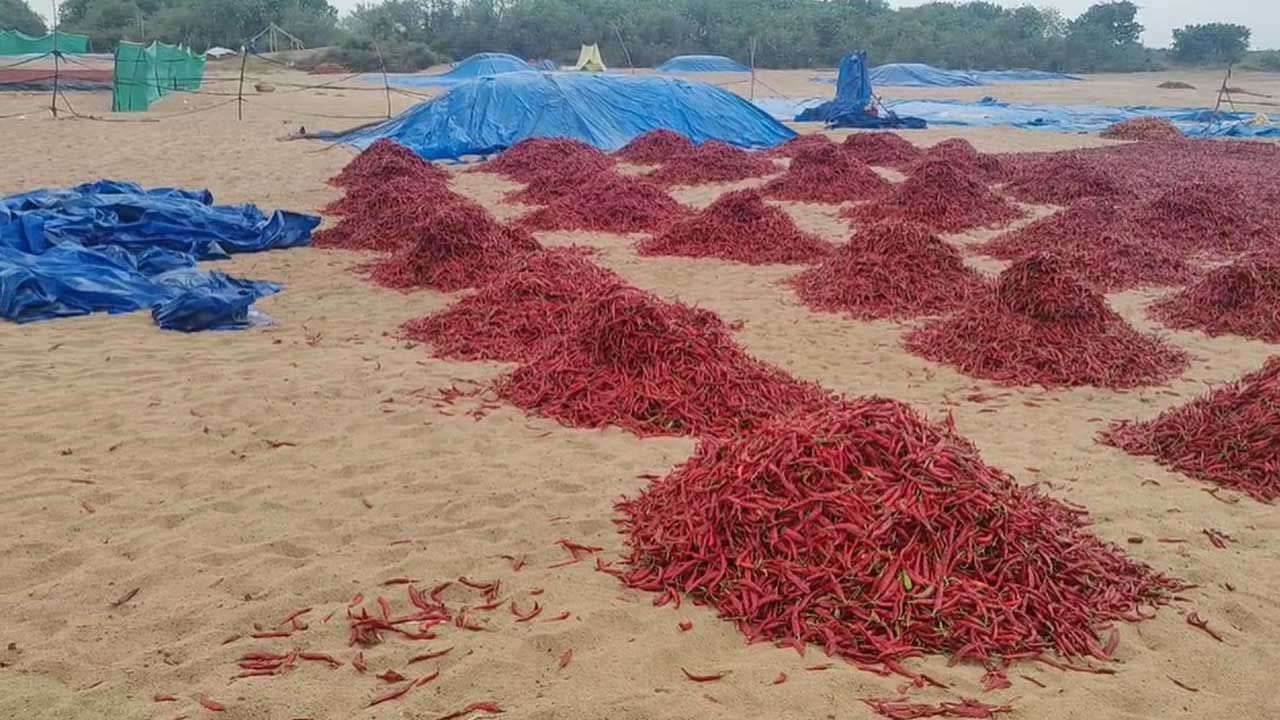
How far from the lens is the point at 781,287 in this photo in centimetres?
829

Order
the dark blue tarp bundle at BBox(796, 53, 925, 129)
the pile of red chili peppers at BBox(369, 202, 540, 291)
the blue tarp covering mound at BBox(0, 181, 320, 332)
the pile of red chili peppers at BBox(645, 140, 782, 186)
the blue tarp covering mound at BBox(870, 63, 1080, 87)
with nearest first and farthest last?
the blue tarp covering mound at BBox(0, 181, 320, 332), the pile of red chili peppers at BBox(369, 202, 540, 291), the pile of red chili peppers at BBox(645, 140, 782, 186), the dark blue tarp bundle at BBox(796, 53, 925, 129), the blue tarp covering mound at BBox(870, 63, 1080, 87)

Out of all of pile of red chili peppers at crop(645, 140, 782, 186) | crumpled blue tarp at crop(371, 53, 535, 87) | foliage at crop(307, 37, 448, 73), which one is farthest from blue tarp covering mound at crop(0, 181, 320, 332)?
foliage at crop(307, 37, 448, 73)

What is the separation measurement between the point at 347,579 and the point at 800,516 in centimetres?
161

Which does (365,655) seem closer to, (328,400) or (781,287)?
(328,400)

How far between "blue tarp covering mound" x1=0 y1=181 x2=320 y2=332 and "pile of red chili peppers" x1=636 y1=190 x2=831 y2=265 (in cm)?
368

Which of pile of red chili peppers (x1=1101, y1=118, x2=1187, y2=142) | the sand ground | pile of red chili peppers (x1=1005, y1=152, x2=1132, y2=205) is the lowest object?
the sand ground

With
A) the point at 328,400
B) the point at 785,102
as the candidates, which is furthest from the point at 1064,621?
the point at 785,102

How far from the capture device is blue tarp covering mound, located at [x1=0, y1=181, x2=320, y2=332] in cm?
673

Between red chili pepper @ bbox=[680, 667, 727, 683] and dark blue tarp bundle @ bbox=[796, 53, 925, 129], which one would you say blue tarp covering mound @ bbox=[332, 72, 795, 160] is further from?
red chili pepper @ bbox=[680, 667, 727, 683]

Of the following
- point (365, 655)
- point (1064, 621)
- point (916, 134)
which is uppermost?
point (916, 134)

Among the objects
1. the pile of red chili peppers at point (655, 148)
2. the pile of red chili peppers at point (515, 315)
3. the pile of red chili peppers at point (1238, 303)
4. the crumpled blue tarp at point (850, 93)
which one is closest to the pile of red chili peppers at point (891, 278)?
the pile of red chili peppers at point (1238, 303)

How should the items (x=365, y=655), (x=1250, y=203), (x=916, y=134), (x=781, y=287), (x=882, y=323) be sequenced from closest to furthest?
(x=365, y=655) → (x=882, y=323) → (x=781, y=287) → (x=1250, y=203) → (x=916, y=134)

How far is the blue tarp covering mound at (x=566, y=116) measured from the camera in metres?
17.4

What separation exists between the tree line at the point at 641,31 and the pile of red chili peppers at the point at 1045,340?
4337cm
